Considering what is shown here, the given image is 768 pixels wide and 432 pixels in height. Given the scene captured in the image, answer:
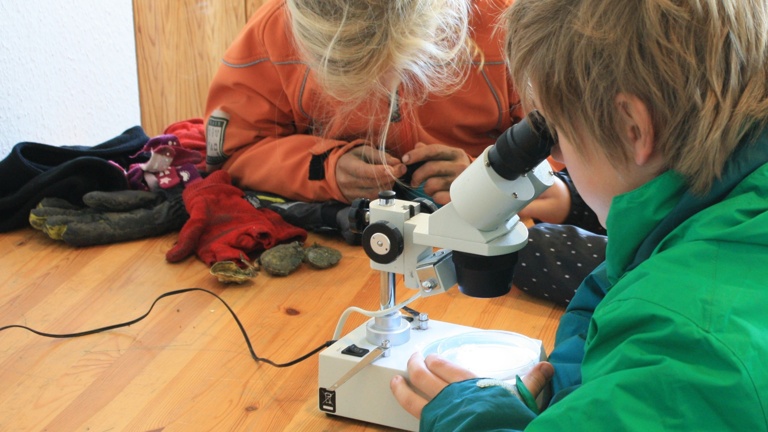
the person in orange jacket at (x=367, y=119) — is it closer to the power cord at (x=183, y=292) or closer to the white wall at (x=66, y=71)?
the power cord at (x=183, y=292)

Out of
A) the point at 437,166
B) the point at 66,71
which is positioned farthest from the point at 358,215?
the point at 66,71

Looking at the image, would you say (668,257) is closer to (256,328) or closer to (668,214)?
(668,214)

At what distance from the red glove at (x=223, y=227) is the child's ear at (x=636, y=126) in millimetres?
907

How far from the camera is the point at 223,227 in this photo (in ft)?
5.39

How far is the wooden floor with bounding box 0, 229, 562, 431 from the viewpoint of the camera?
112 centimetres

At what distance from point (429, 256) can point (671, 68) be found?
16.8 inches

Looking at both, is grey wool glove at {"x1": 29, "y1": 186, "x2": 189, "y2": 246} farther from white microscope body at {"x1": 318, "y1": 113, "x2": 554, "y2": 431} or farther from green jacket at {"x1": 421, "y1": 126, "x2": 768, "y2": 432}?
green jacket at {"x1": 421, "y1": 126, "x2": 768, "y2": 432}

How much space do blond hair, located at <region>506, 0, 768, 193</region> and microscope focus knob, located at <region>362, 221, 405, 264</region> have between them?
32cm

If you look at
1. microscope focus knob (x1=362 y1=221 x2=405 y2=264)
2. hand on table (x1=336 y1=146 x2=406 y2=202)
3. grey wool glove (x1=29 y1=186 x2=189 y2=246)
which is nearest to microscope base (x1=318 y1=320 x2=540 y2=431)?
microscope focus knob (x1=362 y1=221 x2=405 y2=264)

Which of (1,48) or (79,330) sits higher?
(1,48)

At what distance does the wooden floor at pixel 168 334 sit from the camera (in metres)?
1.12

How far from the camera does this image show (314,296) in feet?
4.78

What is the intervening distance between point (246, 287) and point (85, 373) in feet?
1.14

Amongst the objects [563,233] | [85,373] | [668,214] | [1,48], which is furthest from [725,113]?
[1,48]
